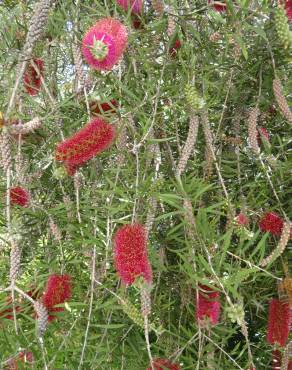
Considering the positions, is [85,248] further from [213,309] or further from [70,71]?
[70,71]

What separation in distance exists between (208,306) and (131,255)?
0.19 meters

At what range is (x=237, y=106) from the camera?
1172 millimetres

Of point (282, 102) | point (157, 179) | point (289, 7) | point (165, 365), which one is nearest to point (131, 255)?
point (157, 179)

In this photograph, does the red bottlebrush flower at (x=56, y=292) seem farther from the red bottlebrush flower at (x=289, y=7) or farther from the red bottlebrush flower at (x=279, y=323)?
the red bottlebrush flower at (x=289, y=7)

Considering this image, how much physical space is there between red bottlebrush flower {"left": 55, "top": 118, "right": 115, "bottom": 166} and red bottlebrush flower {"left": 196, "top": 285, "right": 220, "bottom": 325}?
28 cm

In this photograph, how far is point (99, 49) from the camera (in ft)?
2.62

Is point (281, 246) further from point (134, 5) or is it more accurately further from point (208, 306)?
point (134, 5)

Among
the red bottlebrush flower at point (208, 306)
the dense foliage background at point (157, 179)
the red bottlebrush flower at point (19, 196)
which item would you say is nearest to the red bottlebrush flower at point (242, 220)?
the dense foliage background at point (157, 179)

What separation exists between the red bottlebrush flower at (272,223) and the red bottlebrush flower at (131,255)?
0.31 meters

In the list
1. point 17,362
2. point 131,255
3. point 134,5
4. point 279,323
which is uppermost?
point 134,5

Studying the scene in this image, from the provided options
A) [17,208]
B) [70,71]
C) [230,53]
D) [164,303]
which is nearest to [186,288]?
[164,303]

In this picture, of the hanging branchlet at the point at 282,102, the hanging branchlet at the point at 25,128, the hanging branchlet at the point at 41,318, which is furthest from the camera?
the hanging branchlet at the point at 282,102

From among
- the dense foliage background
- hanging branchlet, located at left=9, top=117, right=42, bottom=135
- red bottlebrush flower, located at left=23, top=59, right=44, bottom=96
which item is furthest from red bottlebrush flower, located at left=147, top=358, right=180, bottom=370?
red bottlebrush flower, located at left=23, top=59, right=44, bottom=96

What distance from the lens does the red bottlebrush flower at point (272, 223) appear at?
1.06 metres
